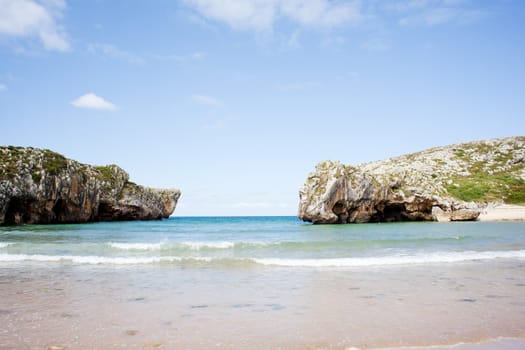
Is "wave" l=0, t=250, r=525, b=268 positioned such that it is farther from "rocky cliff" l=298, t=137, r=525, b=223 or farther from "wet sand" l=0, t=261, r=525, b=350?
"rocky cliff" l=298, t=137, r=525, b=223

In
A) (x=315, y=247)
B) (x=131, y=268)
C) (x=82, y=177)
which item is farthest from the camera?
(x=82, y=177)

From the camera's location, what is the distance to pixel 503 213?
45.4 m

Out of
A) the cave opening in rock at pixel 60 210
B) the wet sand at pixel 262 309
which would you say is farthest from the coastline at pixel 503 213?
the cave opening in rock at pixel 60 210

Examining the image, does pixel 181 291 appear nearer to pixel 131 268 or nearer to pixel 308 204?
pixel 131 268

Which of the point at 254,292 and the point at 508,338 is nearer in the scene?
the point at 508,338

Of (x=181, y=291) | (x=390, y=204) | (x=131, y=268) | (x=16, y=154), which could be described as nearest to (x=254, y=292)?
(x=181, y=291)

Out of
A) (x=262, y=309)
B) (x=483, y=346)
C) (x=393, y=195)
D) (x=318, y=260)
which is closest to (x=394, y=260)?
(x=318, y=260)

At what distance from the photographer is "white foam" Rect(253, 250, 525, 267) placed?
1270 cm

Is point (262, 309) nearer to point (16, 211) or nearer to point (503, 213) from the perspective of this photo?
point (16, 211)

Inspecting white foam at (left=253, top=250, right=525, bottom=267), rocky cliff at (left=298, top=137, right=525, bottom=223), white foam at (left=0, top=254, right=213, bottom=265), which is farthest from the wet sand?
rocky cliff at (left=298, top=137, right=525, bottom=223)

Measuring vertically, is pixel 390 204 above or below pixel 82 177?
below

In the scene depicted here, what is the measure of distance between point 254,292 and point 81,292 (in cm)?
382

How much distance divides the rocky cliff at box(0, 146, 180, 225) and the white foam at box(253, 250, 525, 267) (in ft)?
130

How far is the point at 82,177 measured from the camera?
53375 millimetres
